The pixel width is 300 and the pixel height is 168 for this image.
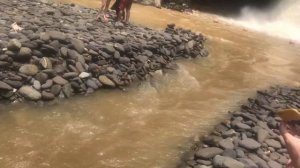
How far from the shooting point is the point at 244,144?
7.88 metres

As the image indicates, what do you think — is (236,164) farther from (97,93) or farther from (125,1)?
(125,1)

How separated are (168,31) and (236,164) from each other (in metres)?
8.67

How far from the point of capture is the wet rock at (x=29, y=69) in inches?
362

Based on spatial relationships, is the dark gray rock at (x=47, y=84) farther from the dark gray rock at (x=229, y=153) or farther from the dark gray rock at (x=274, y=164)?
the dark gray rock at (x=274, y=164)

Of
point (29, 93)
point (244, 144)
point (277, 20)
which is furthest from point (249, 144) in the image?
point (277, 20)

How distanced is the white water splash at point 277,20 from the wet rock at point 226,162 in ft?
52.0

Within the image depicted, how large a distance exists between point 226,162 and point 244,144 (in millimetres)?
969

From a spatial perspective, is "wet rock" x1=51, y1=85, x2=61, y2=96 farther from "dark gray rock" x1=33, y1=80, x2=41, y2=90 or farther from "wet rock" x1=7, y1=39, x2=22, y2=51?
"wet rock" x1=7, y1=39, x2=22, y2=51

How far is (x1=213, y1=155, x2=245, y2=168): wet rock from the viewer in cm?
702

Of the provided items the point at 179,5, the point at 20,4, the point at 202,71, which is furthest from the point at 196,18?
the point at 20,4

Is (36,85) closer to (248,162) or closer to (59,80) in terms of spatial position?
(59,80)

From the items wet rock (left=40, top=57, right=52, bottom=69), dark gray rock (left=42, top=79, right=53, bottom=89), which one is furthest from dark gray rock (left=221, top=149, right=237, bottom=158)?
wet rock (left=40, top=57, right=52, bottom=69)

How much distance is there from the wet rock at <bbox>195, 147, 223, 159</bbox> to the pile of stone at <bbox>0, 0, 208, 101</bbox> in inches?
135

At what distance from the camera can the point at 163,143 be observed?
816 cm
